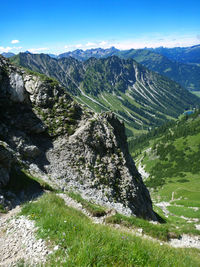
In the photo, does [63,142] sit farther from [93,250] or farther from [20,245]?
[93,250]

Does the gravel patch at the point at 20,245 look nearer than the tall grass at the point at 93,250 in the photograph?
No

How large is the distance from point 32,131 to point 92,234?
29.6 meters

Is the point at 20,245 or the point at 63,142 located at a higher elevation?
the point at 20,245

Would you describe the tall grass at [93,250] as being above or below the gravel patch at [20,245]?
above

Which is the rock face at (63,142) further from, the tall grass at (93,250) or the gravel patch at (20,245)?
the tall grass at (93,250)

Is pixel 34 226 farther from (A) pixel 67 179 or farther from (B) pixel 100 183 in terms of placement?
(B) pixel 100 183

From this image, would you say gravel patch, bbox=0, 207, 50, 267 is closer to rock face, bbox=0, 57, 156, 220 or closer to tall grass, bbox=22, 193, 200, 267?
tall grass, bbox=22, 193, 200, 267

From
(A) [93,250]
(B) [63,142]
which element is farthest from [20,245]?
(B) [63,142]

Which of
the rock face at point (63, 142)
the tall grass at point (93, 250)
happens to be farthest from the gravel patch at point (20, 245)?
the rock face at point (63, 142)

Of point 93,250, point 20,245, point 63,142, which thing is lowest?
point 63,142

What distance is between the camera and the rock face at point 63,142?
28.4 meters

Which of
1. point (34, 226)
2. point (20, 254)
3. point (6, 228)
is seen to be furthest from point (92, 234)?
point (6, 228)

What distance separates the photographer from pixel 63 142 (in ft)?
111

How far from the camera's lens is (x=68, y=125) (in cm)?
3644
